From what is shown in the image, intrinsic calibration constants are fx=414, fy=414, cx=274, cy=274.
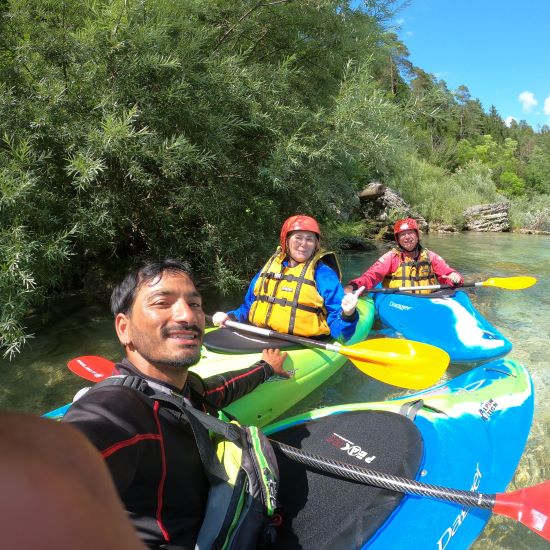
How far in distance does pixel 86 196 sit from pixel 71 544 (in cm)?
412

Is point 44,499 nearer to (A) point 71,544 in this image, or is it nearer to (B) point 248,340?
(A) point 71,544

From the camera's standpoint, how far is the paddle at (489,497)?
164 centimetres

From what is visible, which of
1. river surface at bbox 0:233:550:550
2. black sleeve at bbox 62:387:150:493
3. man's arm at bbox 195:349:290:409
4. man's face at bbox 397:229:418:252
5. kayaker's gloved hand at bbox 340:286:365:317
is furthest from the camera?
man's face at bbox 397:229:418:252

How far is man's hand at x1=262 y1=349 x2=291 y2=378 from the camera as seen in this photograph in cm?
288

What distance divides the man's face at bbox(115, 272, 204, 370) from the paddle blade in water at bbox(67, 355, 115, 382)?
4.40 ft

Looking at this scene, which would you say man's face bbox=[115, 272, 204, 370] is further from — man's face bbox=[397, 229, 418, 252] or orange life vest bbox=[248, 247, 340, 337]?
man's face bbox=[397, 229, 418, 252]

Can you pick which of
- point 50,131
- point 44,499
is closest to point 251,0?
point 50,131

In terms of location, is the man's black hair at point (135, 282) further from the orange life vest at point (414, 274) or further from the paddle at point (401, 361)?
the orange life vest at point (414, 274)

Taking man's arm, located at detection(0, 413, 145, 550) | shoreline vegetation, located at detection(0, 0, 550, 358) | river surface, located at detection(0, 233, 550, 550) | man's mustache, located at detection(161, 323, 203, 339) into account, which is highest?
shoreline vegetation, located at detection(0, 0, 550, 358)

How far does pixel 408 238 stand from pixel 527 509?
3.62 m

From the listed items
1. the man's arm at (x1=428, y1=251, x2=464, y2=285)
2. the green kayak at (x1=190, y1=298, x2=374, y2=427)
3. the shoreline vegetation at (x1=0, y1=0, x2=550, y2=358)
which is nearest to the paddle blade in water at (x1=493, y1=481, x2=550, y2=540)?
the green kayak at (x1=190, y1=298, x2=374, y2=427)

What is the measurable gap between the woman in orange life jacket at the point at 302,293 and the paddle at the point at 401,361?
364 millimetres

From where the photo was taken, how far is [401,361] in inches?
108

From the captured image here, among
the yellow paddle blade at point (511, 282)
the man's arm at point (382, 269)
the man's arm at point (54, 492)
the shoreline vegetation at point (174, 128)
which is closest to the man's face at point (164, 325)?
the man's arm at point (54, 492)
